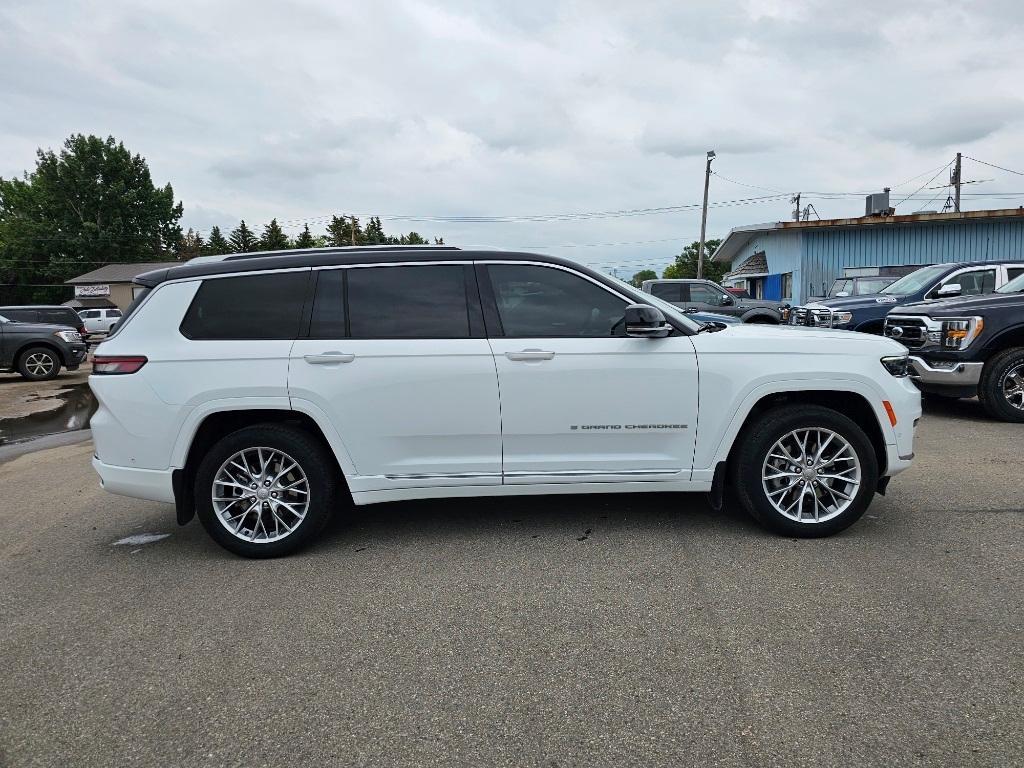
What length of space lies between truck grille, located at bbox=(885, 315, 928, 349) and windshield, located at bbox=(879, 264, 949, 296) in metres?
2.45

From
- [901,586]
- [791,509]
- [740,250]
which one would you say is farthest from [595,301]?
[740,250]

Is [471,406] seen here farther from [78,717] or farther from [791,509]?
[78,717]

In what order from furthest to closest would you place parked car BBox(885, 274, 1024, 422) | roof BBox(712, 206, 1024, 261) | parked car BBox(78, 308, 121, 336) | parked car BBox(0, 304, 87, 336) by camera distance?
parked car BBox(78, 308, 121, 336)
roof BBox(712, 206, 1024, 261)
parked car BBox(0, 304, 87, 336)
parked car BBox(885, 274, 1024, 422)

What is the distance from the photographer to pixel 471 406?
4137 mm

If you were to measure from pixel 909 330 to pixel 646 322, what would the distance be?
6371 millimetres

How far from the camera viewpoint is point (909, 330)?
8852 mm

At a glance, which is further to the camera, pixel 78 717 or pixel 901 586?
pixel 901 586

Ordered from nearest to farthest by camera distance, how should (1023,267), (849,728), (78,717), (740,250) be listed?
1. (849,728)
2. (78,717)
3. (1023,267)
4. (740,250)

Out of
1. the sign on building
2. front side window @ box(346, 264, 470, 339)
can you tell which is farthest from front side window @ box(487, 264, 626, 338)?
the sign on building

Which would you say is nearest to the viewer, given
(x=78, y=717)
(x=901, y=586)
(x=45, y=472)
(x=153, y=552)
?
(x=78, y=717)

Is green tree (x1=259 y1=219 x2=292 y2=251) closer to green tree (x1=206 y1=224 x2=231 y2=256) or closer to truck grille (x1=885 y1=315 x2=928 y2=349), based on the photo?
green tree (x1=206 y1=224 x2=231 y2=256)

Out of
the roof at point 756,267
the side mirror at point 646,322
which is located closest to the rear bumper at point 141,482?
the side mirror at point 646,322

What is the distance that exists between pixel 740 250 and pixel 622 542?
39744 mm

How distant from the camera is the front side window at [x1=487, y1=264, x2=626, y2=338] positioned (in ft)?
13.9
